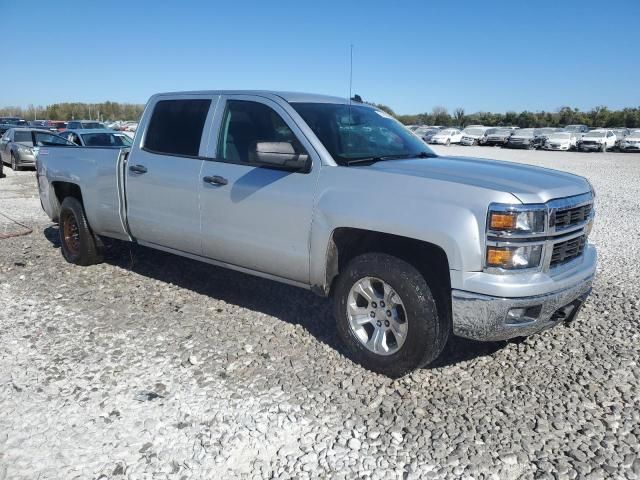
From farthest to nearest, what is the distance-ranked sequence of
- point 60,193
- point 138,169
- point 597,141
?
1. point 597,141
2. point 60,193
3. point 138,169

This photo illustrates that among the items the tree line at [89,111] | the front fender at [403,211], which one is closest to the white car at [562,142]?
the front fender at [403,211]

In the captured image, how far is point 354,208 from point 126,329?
2.24 metres

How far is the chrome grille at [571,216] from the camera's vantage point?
11.2ft

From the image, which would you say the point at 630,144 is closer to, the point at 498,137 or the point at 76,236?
the point at 498,137

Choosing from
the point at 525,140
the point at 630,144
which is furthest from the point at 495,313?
the point at 630,144

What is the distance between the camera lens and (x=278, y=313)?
4.98 m

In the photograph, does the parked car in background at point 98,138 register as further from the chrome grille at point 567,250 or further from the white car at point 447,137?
the white car at point 447,137

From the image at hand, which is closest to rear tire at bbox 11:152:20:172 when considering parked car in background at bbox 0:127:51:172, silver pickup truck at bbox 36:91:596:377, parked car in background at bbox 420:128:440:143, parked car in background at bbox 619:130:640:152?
parked car in background at bbox 0:127:51:172

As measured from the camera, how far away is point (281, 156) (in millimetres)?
4066

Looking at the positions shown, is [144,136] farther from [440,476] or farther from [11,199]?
[11,199]

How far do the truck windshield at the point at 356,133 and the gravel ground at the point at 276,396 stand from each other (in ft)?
5.01

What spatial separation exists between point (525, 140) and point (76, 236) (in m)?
39.7

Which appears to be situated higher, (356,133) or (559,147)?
(356,133)

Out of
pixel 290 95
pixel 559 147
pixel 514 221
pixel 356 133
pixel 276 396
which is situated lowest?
pixel 559 147
